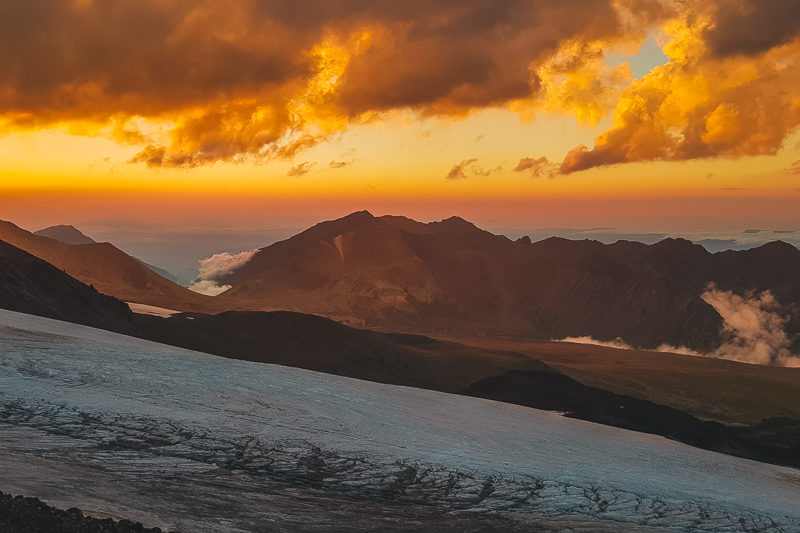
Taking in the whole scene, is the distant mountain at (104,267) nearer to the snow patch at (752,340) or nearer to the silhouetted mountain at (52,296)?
the silhouetted mountain at (52,296)

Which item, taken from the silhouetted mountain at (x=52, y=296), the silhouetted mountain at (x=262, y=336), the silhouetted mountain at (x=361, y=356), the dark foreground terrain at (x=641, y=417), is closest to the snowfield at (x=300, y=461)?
the silhouetted mountain at (x=361, y=356)

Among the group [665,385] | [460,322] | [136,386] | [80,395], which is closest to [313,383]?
[136,386]

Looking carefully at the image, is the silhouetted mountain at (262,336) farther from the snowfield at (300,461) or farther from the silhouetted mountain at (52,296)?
the snowfield at (300,461)

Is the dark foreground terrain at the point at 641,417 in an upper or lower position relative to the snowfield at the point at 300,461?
lower

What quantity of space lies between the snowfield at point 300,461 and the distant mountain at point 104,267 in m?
135

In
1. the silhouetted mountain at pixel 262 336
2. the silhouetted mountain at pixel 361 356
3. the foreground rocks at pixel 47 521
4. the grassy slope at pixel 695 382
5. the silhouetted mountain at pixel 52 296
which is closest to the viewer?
the foreground rocks at pixel 47 521

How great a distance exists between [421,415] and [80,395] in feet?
34.3

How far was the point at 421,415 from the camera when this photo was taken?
21.7 metres

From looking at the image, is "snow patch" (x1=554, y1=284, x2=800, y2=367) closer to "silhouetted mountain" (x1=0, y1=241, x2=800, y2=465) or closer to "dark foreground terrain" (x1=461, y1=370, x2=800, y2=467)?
"silhouetted mountain" (x1=0, y1=241, x2=800, y2=465)

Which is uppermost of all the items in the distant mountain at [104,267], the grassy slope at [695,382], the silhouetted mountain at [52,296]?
the distant mountain at [104,267]

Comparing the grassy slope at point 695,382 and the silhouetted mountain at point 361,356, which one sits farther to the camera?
the grassy slope at point 695,382

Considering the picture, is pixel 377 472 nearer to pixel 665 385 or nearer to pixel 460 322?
pixel 665 385

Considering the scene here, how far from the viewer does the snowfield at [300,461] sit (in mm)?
11328

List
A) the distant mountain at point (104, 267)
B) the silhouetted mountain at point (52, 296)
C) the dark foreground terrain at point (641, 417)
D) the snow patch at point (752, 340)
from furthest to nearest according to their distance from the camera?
the snow patch at point (752, 340), the distant mountain at point (104, 267), the silhouetted mountain at point (52, 296), the dark foreground terrain at point (641, 417)
